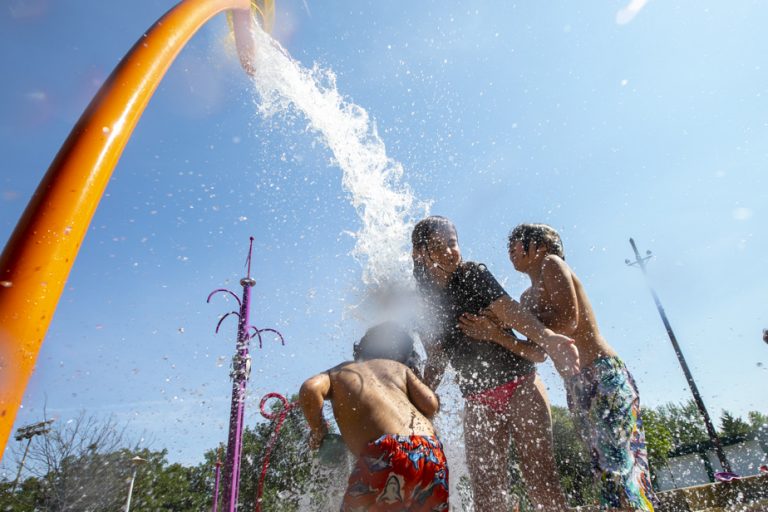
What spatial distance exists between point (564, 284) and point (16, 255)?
2.94 m

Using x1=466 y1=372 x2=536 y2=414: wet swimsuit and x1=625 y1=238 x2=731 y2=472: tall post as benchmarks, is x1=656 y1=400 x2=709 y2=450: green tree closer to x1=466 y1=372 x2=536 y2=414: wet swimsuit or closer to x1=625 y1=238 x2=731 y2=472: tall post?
x1=625 y1=238 x2=731 y2=472: tall post

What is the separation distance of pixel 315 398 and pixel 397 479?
0.70 meters

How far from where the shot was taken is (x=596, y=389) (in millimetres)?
2699

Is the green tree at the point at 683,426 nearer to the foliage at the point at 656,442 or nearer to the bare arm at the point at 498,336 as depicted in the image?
the foliage at the point at 656,442

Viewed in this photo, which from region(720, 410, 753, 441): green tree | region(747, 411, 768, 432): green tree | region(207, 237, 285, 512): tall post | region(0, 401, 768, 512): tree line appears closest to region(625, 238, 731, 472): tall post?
region(0, 401, 768, 512): tree line

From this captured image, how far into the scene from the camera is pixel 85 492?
75.2 ft

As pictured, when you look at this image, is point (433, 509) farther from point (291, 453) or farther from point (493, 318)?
point (291, 453)

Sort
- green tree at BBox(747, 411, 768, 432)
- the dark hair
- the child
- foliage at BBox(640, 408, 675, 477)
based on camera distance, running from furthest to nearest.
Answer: green tree at BBox(747, 411, 768, 432) → foliage at BBox(640, 408, 675, 477) → the dark hair → the child

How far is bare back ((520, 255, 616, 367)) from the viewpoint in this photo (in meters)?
2.90

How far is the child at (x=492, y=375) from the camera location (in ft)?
9.46

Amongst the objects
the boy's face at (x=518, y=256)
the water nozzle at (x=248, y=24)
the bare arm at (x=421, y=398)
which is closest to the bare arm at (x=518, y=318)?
the boy's face at (x=518, y=256)

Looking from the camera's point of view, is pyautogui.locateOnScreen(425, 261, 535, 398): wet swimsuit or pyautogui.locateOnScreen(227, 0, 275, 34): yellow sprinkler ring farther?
pyautogui.locateOnScreen(227, 0, 275, 34): yellow sprinkler ring

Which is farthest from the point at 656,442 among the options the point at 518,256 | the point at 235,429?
the point at 518,256

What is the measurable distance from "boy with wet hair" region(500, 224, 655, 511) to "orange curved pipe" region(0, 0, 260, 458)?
274cm
